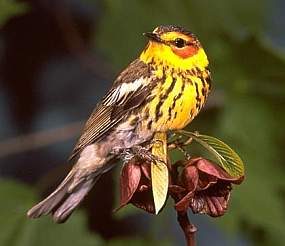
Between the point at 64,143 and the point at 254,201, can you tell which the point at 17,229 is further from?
the point at 64,143

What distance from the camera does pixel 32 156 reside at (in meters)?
2.99

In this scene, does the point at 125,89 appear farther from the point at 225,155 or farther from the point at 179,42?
the point at 225,155

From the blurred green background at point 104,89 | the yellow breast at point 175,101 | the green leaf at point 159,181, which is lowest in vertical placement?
the blurred green background at point 104,89

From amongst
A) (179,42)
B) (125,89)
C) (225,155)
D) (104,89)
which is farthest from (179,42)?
(104,89)

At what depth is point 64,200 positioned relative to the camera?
52.1 inches

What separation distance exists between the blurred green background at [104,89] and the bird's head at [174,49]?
0.67m

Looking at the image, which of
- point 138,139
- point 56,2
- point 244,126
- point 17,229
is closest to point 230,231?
point 244,126

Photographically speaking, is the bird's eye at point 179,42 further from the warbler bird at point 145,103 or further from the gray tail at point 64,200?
the gray tail at point 64,200

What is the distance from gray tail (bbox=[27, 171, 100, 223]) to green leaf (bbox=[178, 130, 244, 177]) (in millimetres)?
360

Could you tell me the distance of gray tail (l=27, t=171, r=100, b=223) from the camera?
1.29 metres

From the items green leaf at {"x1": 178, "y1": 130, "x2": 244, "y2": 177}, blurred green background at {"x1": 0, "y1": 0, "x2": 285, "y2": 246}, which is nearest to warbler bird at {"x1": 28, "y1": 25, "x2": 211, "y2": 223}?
green leaf at {"x1": 178, "y1": 130, "x2": 244, "y2": 177}

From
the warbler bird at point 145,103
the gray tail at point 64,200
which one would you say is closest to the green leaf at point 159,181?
the warbler bird at point 145,103

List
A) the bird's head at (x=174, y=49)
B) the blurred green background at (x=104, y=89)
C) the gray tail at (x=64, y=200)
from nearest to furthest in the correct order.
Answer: the bird's head at (x=174, y=49) < the gray tail at (x=64, y=200) < the blurred green background at (x=104, y=89)

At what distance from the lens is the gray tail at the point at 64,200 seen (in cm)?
129
